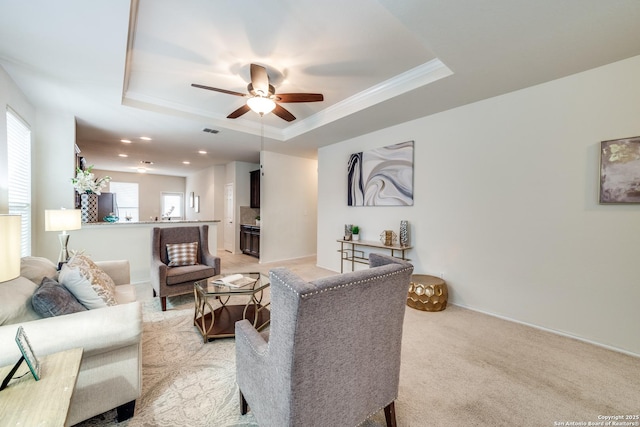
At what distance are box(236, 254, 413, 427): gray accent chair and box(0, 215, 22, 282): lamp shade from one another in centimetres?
103

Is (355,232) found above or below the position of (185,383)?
above

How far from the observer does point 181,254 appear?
3471 mm

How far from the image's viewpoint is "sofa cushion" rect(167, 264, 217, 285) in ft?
9.94

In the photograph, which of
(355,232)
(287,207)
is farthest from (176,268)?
(287,207)

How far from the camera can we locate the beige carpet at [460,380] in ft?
5.10

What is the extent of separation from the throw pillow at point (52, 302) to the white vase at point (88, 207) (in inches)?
139

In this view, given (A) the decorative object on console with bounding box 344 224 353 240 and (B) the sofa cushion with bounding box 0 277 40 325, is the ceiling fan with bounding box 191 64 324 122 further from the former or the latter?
(A) the decorative object on console with bounding box 344 224 353 240

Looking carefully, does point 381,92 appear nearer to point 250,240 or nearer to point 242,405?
point 242,405

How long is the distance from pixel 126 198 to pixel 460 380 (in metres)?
11.3

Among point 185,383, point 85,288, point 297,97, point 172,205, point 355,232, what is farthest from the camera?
point 172,205

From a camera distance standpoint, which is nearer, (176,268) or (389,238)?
(176,268)

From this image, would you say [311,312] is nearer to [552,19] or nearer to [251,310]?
[251,310]

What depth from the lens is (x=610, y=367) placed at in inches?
79.7

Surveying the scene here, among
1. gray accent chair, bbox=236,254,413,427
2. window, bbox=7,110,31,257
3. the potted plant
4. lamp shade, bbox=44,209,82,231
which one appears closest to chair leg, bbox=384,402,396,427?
gray accent chair, bbox=236,254,413,427
